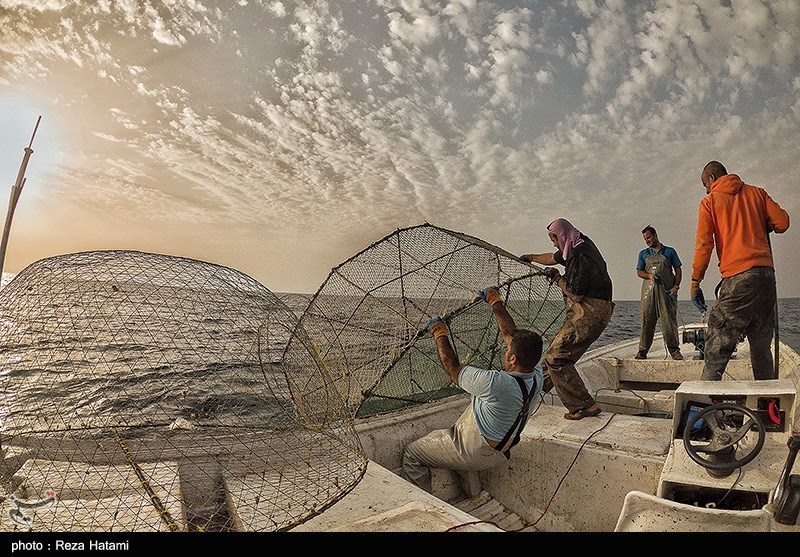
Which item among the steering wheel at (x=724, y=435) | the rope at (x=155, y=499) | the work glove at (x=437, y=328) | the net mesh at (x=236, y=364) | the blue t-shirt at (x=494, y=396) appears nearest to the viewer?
the rope at (x=155, y=499)

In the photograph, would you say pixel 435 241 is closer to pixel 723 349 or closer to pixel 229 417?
pixel 723 349

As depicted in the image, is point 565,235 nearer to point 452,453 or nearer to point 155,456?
point 452,453

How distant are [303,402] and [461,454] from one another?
1769 millimetres

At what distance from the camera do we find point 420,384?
5.65 meters

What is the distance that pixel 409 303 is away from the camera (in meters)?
5.50

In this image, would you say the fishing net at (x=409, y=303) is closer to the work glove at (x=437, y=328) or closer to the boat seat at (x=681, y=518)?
the work glove at (x=437, y=328)

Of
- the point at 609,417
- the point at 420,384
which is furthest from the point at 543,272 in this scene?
the point at 420,384

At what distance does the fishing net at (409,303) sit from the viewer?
495 centimetres

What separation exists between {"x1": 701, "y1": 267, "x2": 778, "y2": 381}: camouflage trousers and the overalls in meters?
3.07

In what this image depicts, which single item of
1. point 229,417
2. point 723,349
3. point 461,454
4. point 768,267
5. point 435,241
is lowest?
point 229,417

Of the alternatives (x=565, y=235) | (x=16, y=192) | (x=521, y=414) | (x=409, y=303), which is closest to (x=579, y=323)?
(x=565, y=235)

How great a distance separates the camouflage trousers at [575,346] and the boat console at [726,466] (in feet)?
3.75

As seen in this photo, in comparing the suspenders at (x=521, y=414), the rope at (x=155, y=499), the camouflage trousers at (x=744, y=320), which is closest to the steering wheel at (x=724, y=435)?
the suspenders at (x=521, y=414)

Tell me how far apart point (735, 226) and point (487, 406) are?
2.62m
